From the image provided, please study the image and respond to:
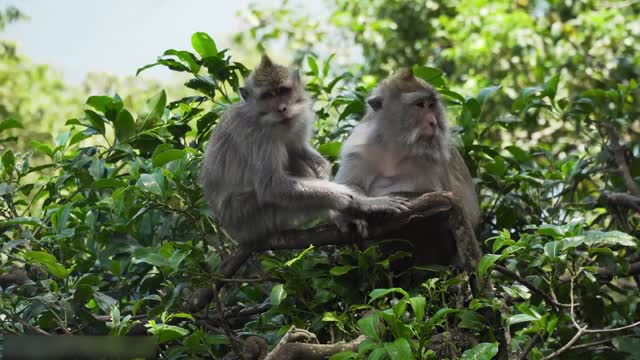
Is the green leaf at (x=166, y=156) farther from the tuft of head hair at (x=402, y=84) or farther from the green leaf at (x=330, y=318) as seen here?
the tuft of head hair at (x=402, y=84)

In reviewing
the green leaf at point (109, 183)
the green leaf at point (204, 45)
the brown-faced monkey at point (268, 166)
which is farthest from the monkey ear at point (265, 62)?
the green leaf at point (109, 183)

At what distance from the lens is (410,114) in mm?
4945

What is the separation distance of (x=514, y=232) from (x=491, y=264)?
1.55 metres

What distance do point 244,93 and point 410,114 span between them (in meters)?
0.99

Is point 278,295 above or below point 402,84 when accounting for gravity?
below

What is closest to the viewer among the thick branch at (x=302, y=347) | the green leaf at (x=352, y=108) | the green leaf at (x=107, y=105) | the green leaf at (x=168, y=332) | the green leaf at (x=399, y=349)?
the green leaf at (x=399, y=349)

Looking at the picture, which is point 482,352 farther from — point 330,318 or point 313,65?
point 313,65

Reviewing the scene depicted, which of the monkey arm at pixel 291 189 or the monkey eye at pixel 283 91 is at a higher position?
the monkey eye at pixel 283 91

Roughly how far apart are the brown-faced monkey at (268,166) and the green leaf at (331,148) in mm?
49

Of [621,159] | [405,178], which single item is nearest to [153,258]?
[405,178]

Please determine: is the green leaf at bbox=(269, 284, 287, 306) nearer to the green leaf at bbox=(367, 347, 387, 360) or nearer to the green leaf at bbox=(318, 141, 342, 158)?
the green leaf at bbox=(367, 347, 387, 360)

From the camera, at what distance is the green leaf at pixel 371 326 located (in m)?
3.02

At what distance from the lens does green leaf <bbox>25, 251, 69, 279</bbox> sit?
362 cm

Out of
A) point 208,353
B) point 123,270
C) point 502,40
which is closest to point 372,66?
point 502,40
